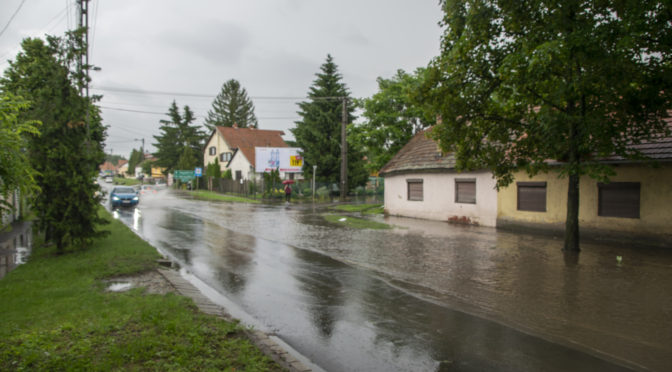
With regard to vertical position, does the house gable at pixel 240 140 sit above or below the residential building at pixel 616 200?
above

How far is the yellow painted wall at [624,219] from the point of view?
1247cm

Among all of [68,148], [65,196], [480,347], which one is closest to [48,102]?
[68,148]

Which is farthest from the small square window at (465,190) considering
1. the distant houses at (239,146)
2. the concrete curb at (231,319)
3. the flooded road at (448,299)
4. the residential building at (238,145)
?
the residential building at (238,145)

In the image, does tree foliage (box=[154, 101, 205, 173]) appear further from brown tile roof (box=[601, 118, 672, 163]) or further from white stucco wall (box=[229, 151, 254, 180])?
brown tile roof (box=[601, 118, 672, 163])

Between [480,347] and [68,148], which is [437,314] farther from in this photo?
[68,148]

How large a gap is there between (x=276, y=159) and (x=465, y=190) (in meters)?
29.3

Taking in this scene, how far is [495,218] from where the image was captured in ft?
57.4

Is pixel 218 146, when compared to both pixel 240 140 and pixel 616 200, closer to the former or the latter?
pixel 240 140

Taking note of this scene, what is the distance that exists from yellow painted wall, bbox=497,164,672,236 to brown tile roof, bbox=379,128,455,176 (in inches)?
158

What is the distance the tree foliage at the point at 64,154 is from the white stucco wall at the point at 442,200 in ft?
44.2

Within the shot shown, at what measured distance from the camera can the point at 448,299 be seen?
7.31m

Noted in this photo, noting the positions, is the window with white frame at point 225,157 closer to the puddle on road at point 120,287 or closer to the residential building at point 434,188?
the residential building at point 434,188

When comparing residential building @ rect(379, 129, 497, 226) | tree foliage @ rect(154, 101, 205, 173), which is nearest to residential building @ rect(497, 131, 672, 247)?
residential building @ rect(379, 129, 497, 226)

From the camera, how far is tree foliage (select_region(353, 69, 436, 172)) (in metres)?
26.2
